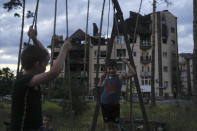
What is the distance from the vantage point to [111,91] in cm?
510

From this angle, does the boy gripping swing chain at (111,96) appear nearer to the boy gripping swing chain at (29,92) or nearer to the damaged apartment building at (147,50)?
the boy gripping swing chain at (29,92)

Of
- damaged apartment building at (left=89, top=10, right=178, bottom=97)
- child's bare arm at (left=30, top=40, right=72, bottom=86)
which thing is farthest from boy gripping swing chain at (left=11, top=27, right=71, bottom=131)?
damaged apartment building at (left=89, top=10, right=178, bottom=97)

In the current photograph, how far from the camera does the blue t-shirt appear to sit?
5105 millimetres

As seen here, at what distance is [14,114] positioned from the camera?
225cm

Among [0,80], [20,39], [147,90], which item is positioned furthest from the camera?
[0,80]

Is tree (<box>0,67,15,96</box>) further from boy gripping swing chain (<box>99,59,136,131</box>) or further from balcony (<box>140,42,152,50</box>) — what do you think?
boy gripping swing chain (<box>99,59,136,131</box>)

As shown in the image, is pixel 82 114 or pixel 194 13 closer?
pixel 194 13

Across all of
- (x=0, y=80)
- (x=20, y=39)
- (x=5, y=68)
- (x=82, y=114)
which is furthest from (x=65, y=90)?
(x=5, y=68)

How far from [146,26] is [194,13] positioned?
118ft

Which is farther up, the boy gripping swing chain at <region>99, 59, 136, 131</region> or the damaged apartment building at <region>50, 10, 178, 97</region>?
the damaged apartment building at <region>50, 10, 178, 97</region>

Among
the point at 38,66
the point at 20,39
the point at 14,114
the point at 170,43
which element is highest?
the point at 170,43

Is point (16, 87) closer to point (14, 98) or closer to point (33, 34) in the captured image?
point (14, 98)

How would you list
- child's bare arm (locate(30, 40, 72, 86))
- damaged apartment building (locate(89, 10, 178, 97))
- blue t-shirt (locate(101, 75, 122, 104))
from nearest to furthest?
child's bare arm (locate(30, 40, 72, 86)) < blue t-shirt (locate(101, 75, 122, 104)) < damaged apartment building (locate(89, 10, 178, 97))

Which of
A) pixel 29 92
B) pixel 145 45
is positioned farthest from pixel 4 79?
pixel 29 92
